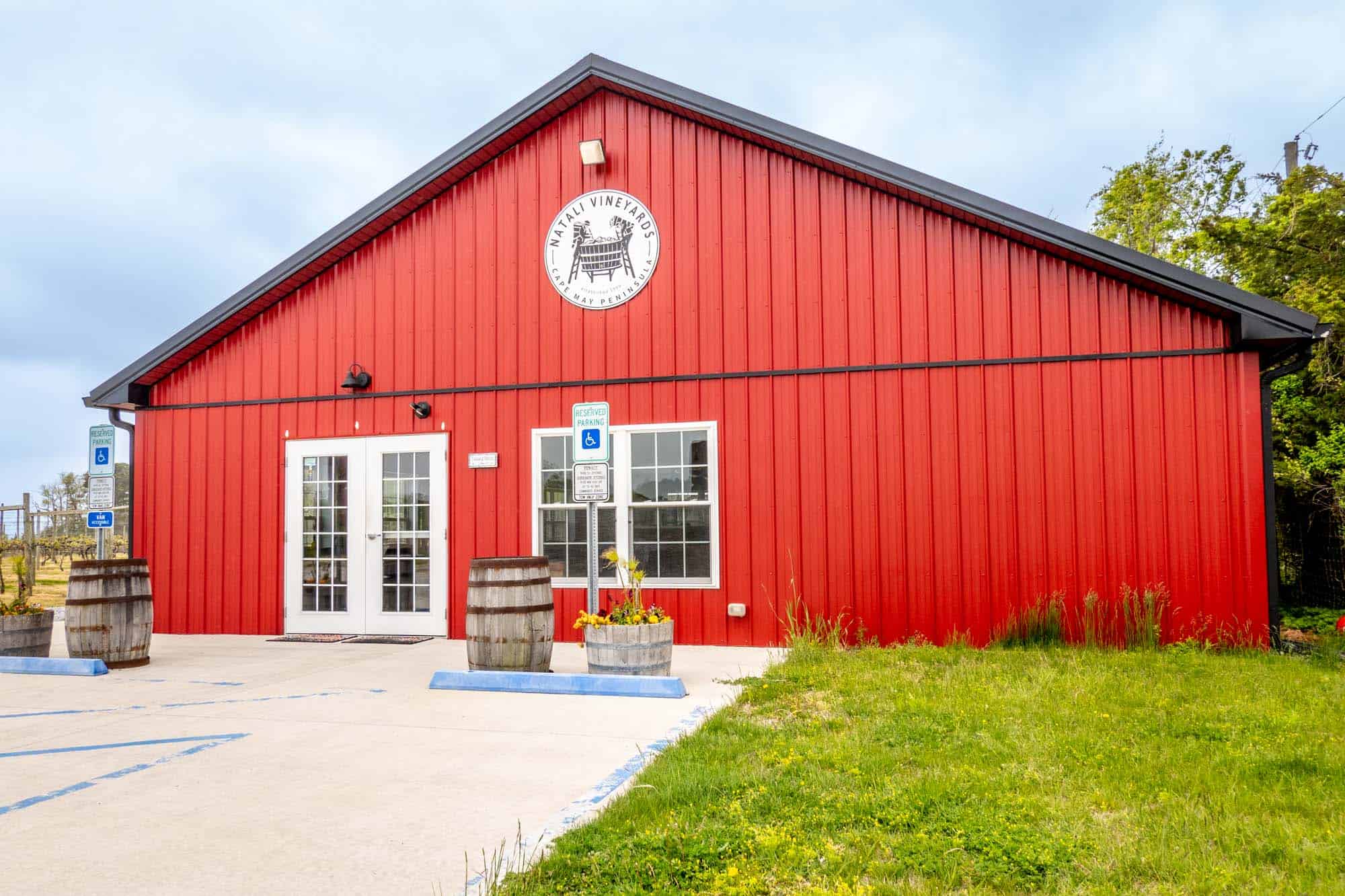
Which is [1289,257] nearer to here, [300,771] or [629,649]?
[629,649]

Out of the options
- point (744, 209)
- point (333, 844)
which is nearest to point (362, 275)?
point (744, 209)

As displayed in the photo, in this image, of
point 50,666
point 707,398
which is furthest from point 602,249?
point 50,666

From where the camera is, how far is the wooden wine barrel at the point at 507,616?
694cm

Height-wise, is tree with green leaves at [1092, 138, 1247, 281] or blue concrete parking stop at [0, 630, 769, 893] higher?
tree with green leaves at [1092, 138, 1247, 281]

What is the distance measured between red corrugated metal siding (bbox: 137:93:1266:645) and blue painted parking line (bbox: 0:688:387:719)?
2.91 m

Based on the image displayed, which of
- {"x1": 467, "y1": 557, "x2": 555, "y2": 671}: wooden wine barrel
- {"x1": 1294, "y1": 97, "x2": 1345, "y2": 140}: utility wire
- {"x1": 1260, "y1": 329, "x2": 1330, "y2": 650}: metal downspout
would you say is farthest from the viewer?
{"x1": 1294, "y1": 97, "x2": 1345, "y2": 140}: utility wire

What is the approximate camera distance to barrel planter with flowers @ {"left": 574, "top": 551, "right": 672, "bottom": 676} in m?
6.75

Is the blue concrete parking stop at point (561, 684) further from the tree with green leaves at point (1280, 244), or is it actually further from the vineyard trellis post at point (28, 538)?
the vineyard trellis post at point (28, 538)

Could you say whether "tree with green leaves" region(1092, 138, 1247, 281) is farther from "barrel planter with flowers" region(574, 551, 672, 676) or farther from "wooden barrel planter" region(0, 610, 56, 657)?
"wooden barrel planter" region(0, 610, 56, 657)

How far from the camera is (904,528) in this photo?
8.63 meters

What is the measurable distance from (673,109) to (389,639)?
626cm

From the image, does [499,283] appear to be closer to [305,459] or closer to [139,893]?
[305,459]

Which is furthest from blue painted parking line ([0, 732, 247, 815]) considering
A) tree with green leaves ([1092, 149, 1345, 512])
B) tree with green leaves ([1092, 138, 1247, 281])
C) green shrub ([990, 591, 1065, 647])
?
tree with green leaves ([1092, 138, 1247, 281])

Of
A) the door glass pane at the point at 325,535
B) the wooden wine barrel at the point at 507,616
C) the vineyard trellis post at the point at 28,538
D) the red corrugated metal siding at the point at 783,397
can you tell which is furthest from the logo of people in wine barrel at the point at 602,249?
the vineyard trellis post at the point at 28,538
